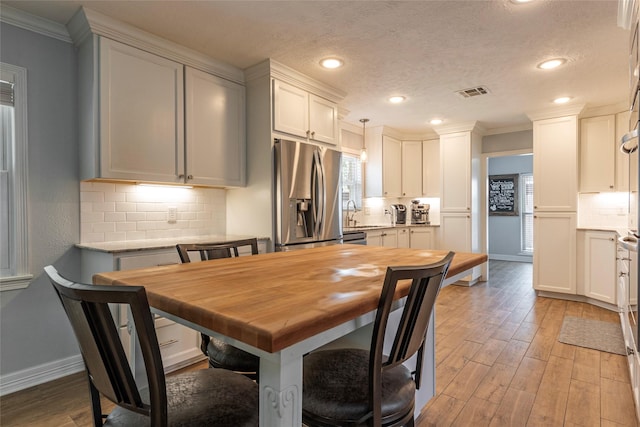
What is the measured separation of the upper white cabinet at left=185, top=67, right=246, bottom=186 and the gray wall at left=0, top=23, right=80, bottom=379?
31.6 inches

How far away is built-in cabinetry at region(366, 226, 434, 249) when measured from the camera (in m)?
4.64

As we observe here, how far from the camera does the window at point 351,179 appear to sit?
5.21 metres

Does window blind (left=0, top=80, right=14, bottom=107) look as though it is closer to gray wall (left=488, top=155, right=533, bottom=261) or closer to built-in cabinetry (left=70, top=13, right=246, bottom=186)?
built-in cabinetry (left=70, top=13, right=246, bottom=186)

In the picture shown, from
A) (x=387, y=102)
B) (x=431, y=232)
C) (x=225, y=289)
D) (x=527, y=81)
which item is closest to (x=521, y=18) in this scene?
(x=527, y=81)

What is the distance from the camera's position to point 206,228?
3.31 meters

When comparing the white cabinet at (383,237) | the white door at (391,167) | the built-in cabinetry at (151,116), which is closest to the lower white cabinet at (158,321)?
the built-in cabinetry at (151,116)

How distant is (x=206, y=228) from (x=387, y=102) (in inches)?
101

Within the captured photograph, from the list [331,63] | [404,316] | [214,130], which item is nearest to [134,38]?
[214,130]

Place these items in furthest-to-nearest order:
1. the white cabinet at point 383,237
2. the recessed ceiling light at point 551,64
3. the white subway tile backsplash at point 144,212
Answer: the white cabinet at point 383,237
the recessed ceiling light at point 551,64
the white subway tile backsplash at point 144,212

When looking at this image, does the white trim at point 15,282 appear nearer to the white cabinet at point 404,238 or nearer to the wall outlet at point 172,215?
the wall outlet at point 172,215

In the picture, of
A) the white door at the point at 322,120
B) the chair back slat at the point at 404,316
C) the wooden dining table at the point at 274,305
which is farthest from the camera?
the white door at the point at 322,120

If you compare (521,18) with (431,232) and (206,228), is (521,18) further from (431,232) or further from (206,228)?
(431,232)

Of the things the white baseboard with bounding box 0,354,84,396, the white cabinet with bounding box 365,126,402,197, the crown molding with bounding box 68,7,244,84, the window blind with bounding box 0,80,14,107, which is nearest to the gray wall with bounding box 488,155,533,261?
the white cabinet with bounding box 365,126,402,197

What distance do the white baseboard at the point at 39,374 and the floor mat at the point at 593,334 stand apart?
3882 mm
